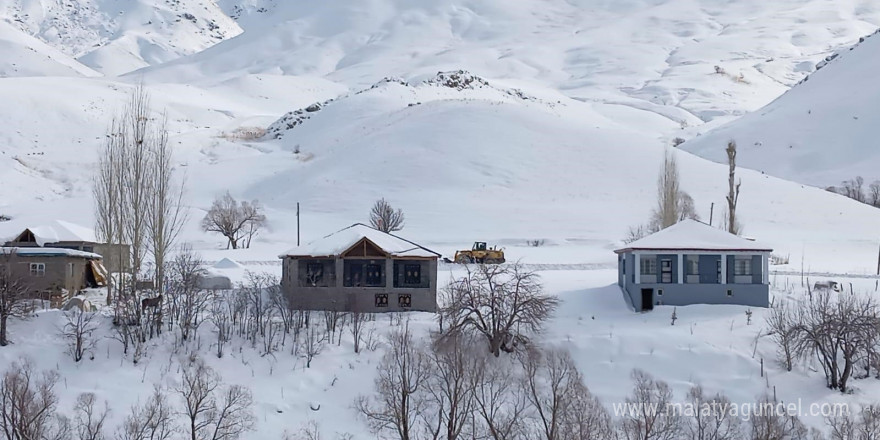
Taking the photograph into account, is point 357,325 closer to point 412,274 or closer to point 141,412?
point 412,274

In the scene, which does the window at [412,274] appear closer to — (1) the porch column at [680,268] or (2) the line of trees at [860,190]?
(1) the porch column at [680,268]

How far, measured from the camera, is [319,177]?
92938mm

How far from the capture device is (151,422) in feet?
108

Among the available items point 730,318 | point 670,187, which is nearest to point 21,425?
point 730,318

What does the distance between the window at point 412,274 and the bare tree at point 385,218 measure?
25.4m

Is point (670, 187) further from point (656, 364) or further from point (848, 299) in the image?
point (656, 364)

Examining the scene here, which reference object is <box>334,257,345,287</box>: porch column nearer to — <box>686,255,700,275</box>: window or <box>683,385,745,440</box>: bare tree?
<box>686,255,700,275</box>: window

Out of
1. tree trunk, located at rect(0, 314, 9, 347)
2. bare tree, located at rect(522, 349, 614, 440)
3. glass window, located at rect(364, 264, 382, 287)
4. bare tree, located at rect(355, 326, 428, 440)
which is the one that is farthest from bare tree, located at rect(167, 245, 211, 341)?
bare tree, located at rect(522, 349, 614, 440)

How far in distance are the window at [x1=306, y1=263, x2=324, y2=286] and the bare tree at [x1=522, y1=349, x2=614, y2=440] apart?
10531mm

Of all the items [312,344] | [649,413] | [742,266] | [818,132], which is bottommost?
[649,413]

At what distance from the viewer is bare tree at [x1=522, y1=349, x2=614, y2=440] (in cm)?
3055

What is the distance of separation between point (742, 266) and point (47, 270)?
28.8m

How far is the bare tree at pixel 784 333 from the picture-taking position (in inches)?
1500

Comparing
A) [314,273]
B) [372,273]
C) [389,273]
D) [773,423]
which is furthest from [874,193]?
[773,423]
